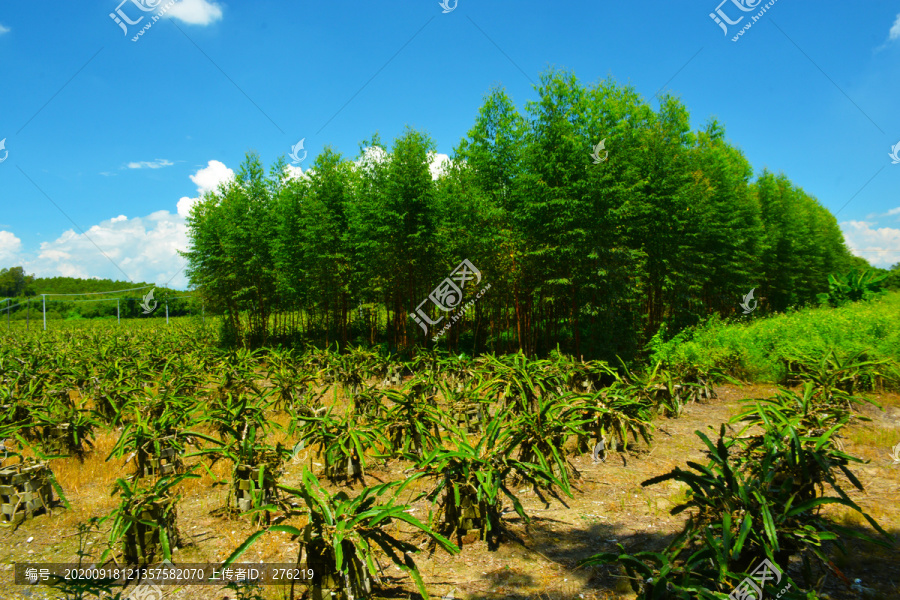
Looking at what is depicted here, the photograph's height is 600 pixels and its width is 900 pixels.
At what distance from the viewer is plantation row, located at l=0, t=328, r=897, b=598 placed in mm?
1654

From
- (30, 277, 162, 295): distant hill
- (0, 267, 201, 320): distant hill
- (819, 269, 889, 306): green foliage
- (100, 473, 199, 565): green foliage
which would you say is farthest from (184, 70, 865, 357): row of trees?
(30, 277, 162, 295): distant hill

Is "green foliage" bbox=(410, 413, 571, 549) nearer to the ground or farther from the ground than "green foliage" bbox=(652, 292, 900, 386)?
nearer to the ground

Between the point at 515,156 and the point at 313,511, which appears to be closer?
the point at 313,511

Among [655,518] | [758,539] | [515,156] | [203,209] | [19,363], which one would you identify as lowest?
[655,518]

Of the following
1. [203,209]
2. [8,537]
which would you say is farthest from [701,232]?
[203,209]

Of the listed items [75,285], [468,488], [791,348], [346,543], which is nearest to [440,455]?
[468,488]

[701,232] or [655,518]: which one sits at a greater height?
[701,232]

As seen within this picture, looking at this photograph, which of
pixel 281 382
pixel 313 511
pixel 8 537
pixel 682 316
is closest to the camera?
pixel 313 511

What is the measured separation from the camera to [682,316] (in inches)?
533

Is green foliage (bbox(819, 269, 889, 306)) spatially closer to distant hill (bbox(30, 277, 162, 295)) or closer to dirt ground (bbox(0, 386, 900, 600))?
dirt ground (bbox(0, 386, 900, 600))

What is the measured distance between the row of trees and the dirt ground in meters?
5.24

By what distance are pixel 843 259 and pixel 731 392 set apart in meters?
29.0

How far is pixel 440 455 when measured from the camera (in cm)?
223

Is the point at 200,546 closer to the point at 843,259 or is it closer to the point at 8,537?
the point at 8,537
